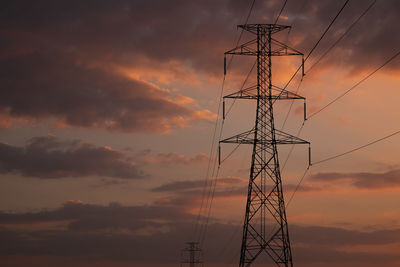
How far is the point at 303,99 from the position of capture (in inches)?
2266

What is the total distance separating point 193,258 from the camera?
12425cm

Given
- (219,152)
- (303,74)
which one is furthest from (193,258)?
(303,74)

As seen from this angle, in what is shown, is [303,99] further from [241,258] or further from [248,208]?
[241,258]

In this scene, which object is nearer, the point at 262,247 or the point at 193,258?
the point at 262,247

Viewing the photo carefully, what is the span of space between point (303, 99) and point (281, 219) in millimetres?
9321

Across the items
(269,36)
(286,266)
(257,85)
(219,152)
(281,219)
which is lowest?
(286,266)

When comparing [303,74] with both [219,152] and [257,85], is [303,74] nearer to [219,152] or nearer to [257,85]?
[257,85]

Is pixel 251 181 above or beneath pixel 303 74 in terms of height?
beneath

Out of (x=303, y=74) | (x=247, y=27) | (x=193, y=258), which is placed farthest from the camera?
(x=193, y=258)

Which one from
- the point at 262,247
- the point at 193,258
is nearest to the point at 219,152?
the point at 262,247

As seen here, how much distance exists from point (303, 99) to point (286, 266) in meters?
12.6

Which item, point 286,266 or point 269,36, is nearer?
point 286,266

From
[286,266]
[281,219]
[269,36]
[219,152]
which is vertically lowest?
[286,266]

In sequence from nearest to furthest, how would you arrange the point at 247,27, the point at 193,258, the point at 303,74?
the point at 303,74
the point at 247,27
the point at 193,258
